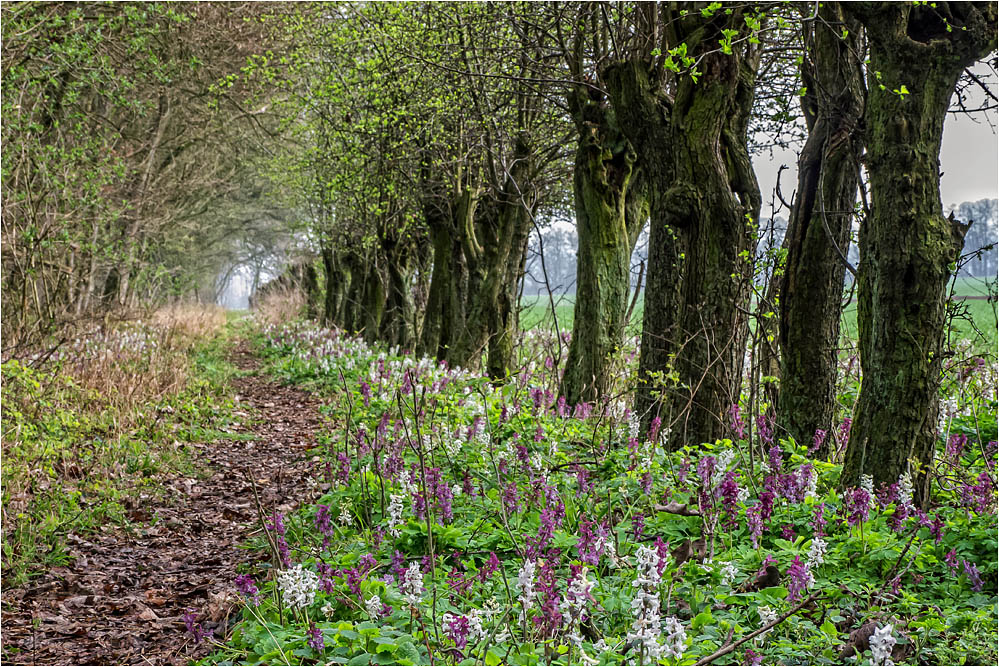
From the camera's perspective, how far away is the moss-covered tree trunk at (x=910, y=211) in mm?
4375

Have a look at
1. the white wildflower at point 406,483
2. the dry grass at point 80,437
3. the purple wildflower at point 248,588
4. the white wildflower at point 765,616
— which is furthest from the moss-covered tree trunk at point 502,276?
the white wildflower at point 765,616

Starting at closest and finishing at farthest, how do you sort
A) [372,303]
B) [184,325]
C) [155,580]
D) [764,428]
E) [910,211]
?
[910,211] → [155,580] → [764,428] → [184,325] → [372,303]

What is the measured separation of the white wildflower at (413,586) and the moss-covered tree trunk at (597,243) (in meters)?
5.84

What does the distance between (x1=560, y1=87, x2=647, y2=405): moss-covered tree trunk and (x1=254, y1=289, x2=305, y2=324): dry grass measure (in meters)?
21.0

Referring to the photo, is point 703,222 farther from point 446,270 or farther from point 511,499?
point 446,270

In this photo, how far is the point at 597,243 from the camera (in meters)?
9.82

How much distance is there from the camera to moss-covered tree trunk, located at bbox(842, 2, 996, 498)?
4.38 m

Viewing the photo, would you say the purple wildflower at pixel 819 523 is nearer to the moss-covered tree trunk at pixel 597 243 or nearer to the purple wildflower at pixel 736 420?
the purple wildflower at pixel 736 420

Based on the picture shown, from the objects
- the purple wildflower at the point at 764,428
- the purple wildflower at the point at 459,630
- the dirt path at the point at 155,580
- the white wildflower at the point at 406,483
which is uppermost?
the purple wildflower at the point at 764,428

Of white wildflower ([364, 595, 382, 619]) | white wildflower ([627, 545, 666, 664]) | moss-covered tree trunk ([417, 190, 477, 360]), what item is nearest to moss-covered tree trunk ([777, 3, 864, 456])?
white wildflower ([627, 545, 666, 664])

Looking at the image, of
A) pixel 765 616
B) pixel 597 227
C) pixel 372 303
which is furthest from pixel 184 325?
pixel 765 616

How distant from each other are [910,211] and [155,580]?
5.47m

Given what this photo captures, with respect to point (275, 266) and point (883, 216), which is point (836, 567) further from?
point (275, 266)

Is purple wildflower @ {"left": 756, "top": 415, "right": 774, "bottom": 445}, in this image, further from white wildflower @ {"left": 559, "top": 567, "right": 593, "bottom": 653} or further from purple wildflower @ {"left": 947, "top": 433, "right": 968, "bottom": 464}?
white wildflower @ {"left": 559, "top": 567, "right": 593, "bottom": 653}
